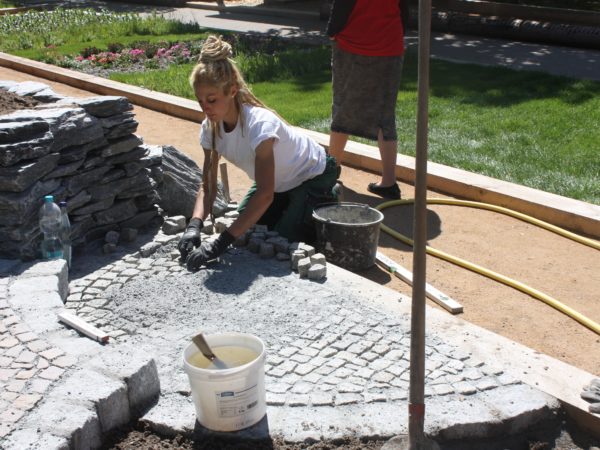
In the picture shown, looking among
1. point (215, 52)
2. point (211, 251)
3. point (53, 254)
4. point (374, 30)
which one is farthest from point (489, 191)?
point (53, 254)

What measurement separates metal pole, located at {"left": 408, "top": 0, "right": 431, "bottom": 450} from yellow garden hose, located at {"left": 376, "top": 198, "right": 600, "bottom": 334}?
159cm

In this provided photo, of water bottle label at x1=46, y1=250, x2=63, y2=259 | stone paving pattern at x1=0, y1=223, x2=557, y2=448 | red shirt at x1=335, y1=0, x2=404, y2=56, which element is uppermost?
red shirt at x1=335, y1=0, x2=404, y2=56

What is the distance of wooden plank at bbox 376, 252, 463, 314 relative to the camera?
4.85 m

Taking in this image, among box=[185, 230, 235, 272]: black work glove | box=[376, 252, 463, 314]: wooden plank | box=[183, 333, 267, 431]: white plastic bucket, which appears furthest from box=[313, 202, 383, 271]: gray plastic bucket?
→ box=[183, 333, 267, 431]: white plastic bucket

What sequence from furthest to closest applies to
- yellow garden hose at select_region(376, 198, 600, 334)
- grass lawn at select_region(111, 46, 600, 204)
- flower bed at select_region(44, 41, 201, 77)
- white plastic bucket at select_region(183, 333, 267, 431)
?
flower bed at select_region(44, 41, 201, 77) < grass lawn at select_region(111, 46, 600, 204) < yellow garden hose at select_region(376, 198, 600, 334) < white plastic bucket at select_region(183, 333, 267, 431)

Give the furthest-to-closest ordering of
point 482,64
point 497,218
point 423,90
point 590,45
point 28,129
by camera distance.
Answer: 1. point 590,45
2. point 482,64
3. point 497,218
4. point 28,129
5. point 423,90

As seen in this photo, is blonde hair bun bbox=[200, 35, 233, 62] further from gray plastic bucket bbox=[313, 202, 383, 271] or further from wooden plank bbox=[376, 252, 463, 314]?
wooden plank bbox=[376, 252, 463, 314]

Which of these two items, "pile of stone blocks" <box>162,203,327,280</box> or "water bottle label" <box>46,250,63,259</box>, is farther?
"water bottle label" <box>46,250,63,259</box>

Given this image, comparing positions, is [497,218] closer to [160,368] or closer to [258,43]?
[160,368]

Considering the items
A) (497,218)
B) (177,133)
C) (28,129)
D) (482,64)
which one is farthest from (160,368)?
(482,64)

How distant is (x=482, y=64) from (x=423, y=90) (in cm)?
858

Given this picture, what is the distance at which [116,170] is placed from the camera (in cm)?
577

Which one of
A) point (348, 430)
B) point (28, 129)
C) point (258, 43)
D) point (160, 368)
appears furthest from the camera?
point (258, 43)

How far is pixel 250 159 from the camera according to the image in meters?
5.27
